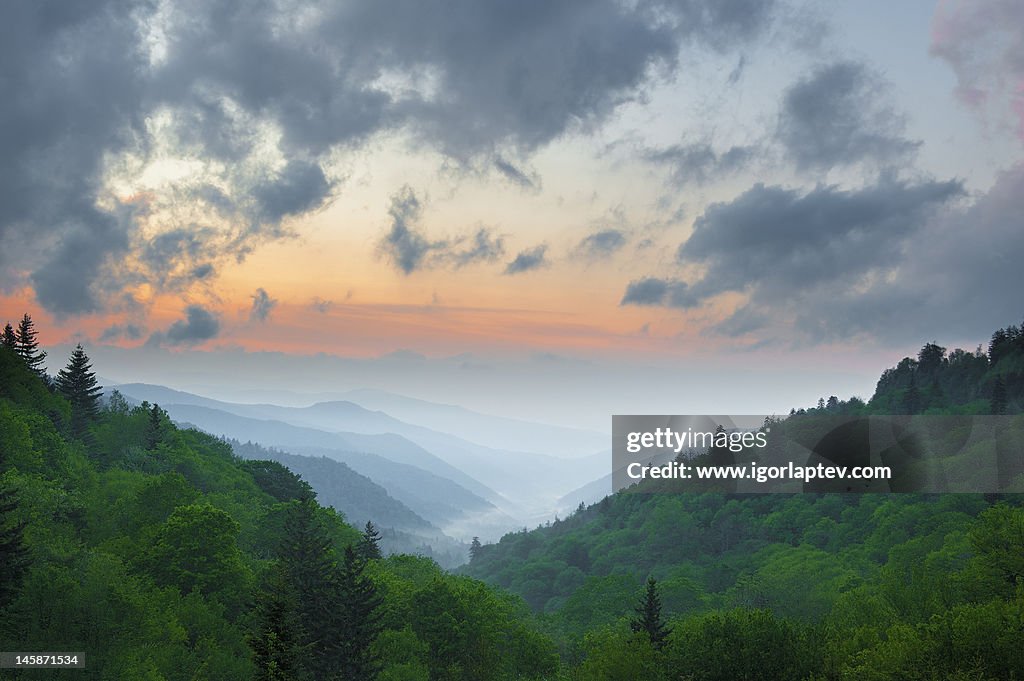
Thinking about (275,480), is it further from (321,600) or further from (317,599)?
(321,600)

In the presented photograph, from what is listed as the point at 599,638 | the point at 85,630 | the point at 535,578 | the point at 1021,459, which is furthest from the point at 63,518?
the point at 1021,459

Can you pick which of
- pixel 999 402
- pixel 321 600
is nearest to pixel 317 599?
pixel 321 600

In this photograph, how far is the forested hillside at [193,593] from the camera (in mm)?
36688

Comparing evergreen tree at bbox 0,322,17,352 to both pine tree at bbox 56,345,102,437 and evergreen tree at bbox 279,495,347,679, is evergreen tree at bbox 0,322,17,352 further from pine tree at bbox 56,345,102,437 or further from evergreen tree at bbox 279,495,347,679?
evergreen tree at bbox 279,495,347,679

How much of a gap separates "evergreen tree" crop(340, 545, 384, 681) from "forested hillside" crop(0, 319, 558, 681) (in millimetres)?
96

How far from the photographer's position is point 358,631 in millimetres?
46281

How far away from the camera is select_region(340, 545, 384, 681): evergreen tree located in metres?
45.2

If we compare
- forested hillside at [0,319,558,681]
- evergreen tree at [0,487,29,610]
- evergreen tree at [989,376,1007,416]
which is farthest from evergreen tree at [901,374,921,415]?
evergreen tree at [0,487,29,610]

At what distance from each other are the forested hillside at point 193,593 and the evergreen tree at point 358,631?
0.10 metres

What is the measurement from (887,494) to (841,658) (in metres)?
118

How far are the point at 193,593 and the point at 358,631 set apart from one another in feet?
43.6

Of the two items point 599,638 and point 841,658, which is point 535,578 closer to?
point 599,638

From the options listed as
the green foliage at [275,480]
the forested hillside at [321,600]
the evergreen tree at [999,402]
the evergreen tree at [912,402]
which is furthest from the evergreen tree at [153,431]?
the evergreen tree at [912,402]

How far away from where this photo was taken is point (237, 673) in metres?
41.8
